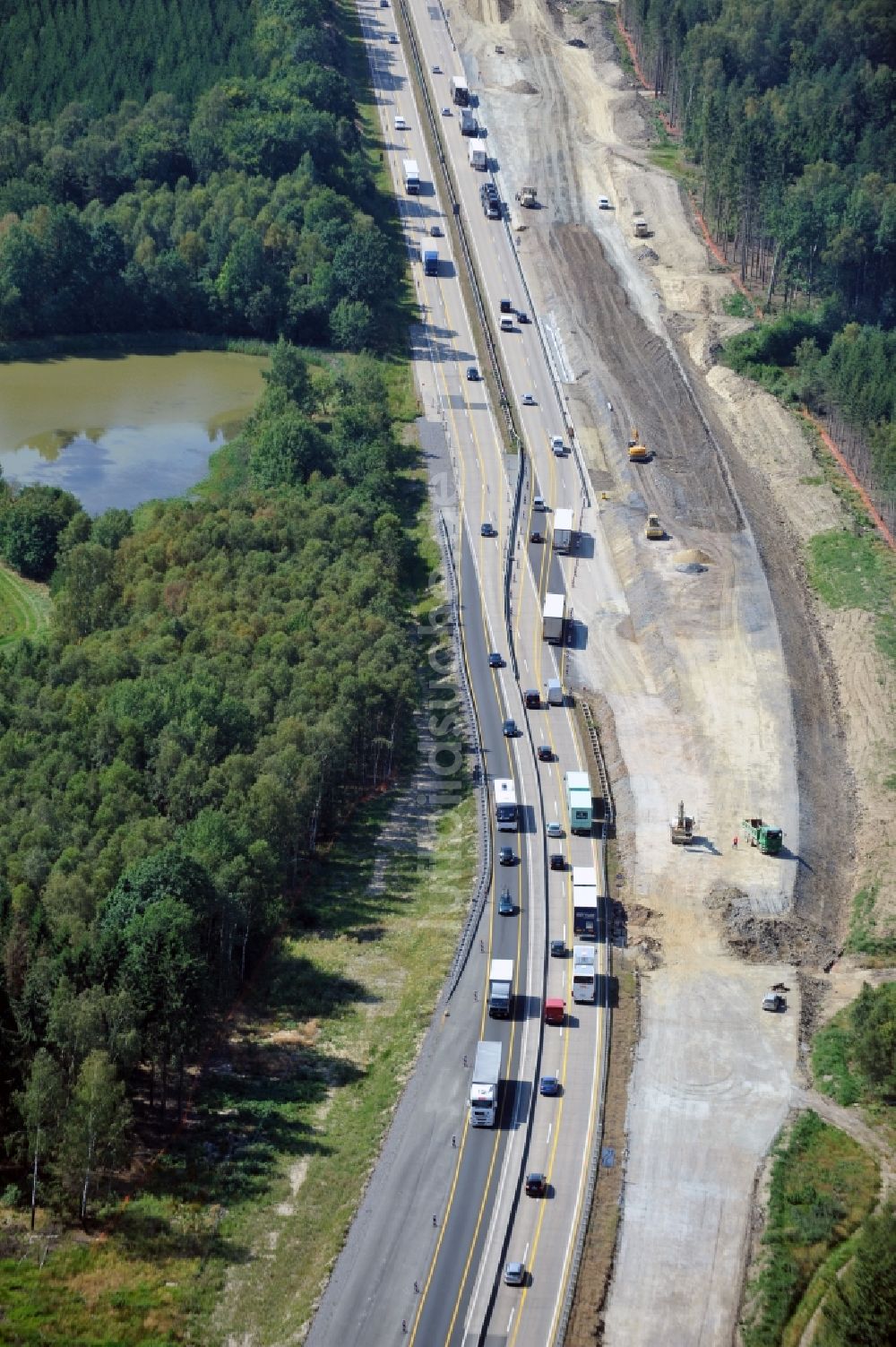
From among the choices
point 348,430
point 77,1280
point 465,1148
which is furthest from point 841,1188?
point 348,430

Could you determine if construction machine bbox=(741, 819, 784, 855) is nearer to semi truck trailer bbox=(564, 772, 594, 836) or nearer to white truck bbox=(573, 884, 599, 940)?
semi truck trailer bbox=(564, 772, 594, 836)

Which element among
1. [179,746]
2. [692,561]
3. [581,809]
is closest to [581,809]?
[581,809]

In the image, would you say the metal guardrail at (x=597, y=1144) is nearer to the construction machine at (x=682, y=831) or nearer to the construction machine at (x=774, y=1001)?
the construction machine at (x=682, y=831)

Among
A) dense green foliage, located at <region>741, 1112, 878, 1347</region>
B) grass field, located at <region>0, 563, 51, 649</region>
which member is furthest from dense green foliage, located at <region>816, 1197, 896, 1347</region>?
grass field, located at <region>0, 563, 51, 649</region>

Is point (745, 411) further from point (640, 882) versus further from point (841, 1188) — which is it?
point (841, 1188)

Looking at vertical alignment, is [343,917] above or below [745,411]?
below

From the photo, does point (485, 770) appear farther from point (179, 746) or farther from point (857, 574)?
point (857, 574)

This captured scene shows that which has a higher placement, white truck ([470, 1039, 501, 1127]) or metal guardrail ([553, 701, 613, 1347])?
white truck ([470, 1039, 501, 1127])

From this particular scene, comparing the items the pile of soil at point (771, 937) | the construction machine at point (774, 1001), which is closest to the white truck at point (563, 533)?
the pile of soil at point (771, 937)
